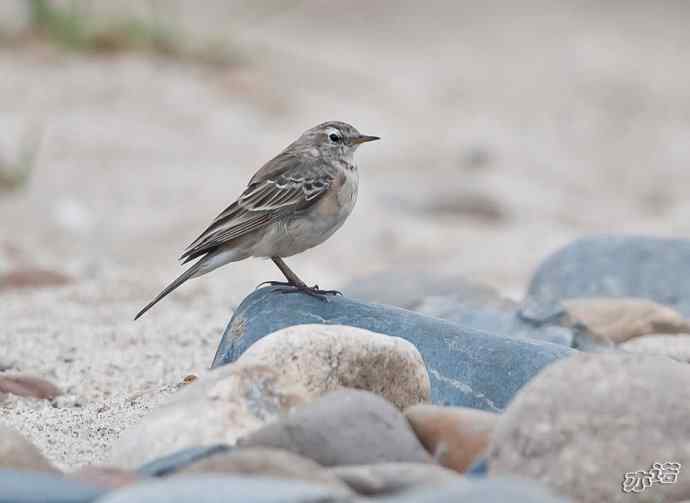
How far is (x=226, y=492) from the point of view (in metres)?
3.26

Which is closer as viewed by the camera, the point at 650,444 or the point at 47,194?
the point at 650,444

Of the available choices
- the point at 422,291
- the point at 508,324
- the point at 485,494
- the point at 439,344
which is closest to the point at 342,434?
the point at 485,494

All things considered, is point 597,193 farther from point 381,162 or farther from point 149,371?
point 149,371

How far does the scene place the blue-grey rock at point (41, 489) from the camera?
3.37 metres

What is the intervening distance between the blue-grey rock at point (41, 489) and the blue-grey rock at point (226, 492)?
0.36 ft

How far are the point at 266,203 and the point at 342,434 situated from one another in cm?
200

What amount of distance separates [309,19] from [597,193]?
27.0 ft

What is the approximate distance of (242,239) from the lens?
19.0 feet

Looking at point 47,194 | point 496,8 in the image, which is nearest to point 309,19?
point 496,8

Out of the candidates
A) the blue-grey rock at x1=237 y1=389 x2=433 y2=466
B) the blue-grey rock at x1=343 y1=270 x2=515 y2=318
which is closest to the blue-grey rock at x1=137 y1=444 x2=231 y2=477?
the blue-grey rock at x1=237 y1=389 x2=433 y2=466

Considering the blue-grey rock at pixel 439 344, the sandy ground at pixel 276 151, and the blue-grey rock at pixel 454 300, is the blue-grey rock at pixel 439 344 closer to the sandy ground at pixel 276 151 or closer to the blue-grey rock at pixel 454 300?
the sandy ground at pixel 276 151

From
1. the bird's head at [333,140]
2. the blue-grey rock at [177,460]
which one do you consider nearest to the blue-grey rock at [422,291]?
the bird's head at [333,140]

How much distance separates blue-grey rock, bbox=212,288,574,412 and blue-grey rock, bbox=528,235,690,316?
8.41 feet

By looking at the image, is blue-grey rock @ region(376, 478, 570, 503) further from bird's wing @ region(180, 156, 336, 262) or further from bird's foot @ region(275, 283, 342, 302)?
bird's wing @ region(180, 156, 336, 262)
